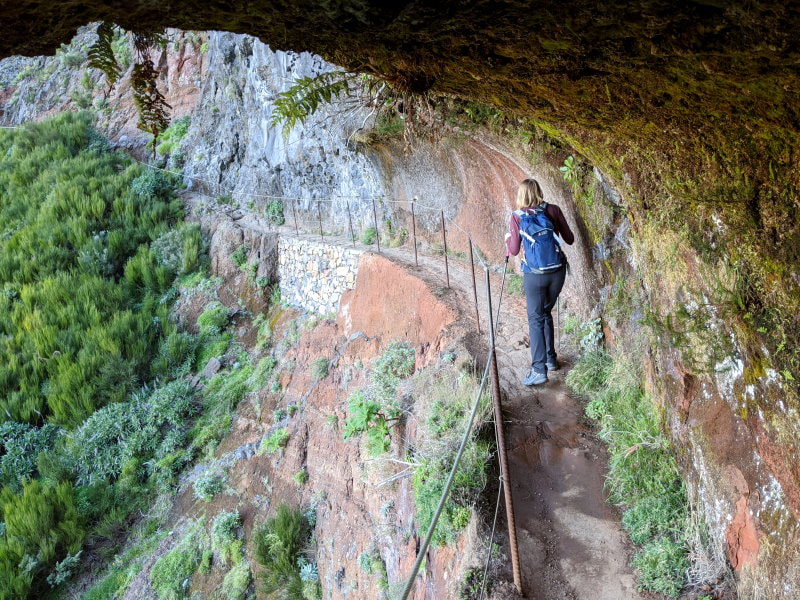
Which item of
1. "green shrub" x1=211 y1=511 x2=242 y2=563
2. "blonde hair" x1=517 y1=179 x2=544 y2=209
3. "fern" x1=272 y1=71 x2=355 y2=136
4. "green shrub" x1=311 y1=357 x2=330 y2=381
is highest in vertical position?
"fern" x1=272 y1=71 x2=355 y2=136

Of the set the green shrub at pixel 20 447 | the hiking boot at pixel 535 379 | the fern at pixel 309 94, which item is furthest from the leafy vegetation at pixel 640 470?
the green shrub at pixel 20 447

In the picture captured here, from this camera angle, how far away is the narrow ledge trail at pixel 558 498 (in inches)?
153

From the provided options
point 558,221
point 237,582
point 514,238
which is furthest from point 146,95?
point 237,582

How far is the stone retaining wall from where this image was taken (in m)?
10.7

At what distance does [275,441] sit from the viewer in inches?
361

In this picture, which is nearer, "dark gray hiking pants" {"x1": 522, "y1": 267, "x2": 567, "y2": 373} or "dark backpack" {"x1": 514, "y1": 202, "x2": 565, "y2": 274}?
"dark backpack" {"x1": 514, "y1": 202, "x2": 565, "y2": 274}

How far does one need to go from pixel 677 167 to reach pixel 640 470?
7.96 feet

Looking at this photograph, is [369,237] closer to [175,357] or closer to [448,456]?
[175,357]

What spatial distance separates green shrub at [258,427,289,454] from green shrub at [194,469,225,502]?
817 mm

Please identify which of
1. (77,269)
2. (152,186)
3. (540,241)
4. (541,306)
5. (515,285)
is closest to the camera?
(540,241)

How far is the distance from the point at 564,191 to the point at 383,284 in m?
3.99

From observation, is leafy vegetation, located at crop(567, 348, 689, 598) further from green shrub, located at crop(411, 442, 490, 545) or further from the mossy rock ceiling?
the mossy rock ceiling

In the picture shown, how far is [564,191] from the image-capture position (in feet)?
19.9

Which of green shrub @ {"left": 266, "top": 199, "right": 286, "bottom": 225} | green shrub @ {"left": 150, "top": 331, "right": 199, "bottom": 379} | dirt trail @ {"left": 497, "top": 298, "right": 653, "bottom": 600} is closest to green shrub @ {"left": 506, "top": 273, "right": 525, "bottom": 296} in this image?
dirt trail @ {"left": 497, "top": 298, "right": 653, "bottom": 600}
